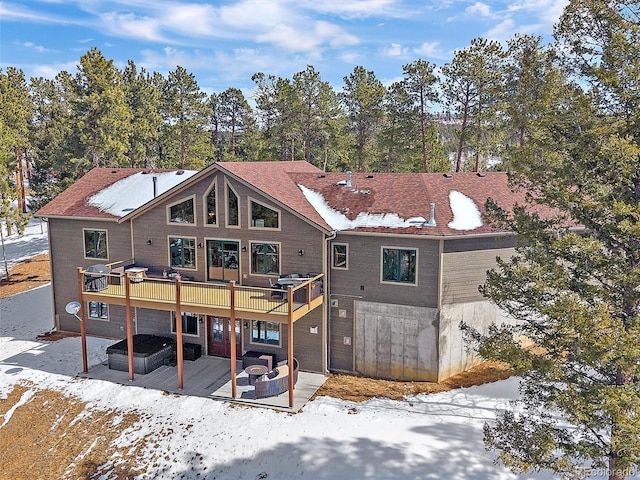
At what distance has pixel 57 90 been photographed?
1981 inches

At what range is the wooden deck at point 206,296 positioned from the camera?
1583 cm

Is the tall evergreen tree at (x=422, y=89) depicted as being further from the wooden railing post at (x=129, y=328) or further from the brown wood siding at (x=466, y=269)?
the wooden railing post at (x=129, y=328)

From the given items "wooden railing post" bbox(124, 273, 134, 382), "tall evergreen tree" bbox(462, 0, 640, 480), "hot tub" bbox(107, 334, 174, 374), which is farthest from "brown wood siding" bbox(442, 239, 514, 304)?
"wooden railing post" bbox(124, 273, 134, 382)

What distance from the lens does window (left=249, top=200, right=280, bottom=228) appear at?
17.8 m

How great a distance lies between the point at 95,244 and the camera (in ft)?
68.8

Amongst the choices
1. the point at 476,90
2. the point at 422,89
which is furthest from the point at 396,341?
the point at 422,89

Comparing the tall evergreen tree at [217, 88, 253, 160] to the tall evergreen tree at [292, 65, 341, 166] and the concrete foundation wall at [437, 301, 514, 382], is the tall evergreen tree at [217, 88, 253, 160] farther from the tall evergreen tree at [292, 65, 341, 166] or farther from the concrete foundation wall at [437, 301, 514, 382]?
the concrete foundation wall at [437, 301, 514, 382]

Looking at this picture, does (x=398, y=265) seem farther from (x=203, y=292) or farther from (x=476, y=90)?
(x=476, y=90)

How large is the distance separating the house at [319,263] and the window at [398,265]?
5 centimetres

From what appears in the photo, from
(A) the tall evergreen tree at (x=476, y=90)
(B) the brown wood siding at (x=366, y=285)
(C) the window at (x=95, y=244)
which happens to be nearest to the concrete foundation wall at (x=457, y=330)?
(B) the brown wood siding at (x=366, y=285)

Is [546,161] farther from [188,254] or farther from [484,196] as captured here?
[188,254]

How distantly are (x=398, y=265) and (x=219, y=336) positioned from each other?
25.0ft

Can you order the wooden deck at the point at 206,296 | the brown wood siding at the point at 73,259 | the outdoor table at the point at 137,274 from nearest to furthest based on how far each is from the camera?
the wooden deck at the point at 206,296 < the outdoor table at the point at 137,274 < the brown wood siding at the point at 73,259

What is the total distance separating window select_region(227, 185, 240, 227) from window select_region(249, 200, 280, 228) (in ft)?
2.02
